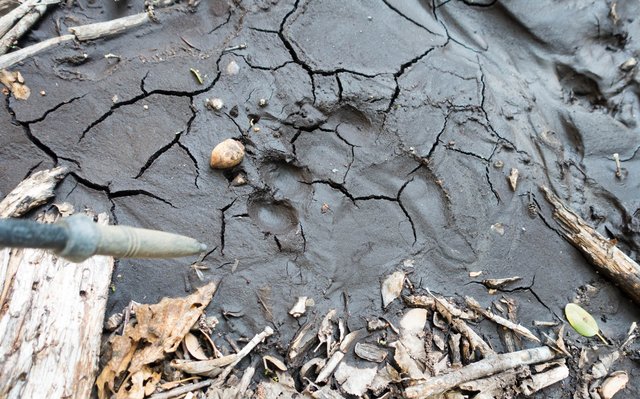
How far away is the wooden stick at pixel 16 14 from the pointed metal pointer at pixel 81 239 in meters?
2.14

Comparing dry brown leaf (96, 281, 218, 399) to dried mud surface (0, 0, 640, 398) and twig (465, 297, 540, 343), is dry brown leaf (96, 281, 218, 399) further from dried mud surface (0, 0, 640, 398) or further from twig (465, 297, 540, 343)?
twig (465, 297, 540, 343)

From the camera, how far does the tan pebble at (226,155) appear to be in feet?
9.34

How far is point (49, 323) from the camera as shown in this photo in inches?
91.5

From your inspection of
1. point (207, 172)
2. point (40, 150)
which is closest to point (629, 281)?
point (207, 172)

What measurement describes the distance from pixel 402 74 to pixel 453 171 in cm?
65

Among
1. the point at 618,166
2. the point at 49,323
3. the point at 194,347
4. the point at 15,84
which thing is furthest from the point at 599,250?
the point at 15,84

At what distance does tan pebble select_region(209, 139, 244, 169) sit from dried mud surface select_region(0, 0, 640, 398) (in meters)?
0.07

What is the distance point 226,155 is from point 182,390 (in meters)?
1.17

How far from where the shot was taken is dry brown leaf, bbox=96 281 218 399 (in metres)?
2.43

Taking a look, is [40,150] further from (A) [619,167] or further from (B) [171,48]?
(A) [619,167]

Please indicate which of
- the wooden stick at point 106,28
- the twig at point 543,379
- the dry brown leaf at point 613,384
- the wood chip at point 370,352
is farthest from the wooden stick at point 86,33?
the dry brown leaf at point 613,384

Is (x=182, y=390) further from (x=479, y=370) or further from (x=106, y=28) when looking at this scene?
(x=106, y=28)

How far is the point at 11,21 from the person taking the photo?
9.96 feet

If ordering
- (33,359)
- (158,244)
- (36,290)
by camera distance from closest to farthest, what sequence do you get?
1. (158,244)
2. (33,359)
3. (36,290)
